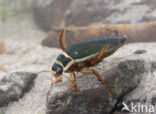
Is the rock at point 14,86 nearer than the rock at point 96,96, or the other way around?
the rock at point 96,96

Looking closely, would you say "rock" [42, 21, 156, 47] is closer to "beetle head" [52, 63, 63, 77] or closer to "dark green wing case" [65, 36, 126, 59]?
"dark green wing case" [65, 36, 126, 59]

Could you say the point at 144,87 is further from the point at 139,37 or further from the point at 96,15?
the point at 96,15

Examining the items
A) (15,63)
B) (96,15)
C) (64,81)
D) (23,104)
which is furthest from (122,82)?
(96,15)

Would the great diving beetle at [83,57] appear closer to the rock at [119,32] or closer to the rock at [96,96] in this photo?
the rock at [96,96]

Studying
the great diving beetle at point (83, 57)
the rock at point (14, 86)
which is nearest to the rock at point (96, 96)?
the great diving beetle at point (83, 57)

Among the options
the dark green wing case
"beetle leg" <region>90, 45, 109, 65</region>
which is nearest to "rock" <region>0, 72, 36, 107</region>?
the dark green wing case

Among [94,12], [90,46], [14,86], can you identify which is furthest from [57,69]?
[94,12]

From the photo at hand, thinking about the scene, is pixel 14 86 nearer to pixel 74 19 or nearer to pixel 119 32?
pixel 119 32
